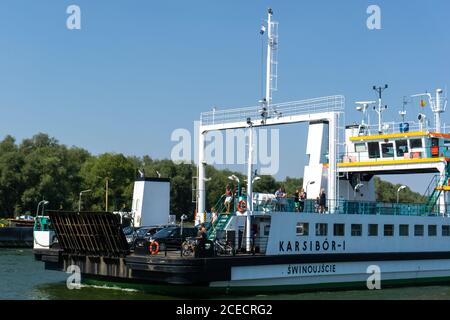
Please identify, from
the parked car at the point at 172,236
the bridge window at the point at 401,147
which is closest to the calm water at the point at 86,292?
the parked car at the point at 172,236

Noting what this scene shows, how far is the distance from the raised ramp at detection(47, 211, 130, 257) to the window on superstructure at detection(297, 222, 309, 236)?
6.53m

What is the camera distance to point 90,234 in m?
25.5

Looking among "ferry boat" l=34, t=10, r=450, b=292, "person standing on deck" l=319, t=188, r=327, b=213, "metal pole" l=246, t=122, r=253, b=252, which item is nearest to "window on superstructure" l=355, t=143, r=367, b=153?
"ferry boat" l=34, t=10, r=450, b=292

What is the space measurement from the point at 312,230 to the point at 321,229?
21.7 inches

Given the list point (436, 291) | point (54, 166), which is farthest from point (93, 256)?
point (54, 166)

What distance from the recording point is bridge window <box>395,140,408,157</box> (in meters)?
31.9

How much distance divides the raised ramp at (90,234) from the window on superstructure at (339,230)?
27.3 feet

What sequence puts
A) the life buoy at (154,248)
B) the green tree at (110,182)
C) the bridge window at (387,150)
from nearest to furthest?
the life buoy at (154,248), the bridge window at (387,150), the green tree at (110,182)

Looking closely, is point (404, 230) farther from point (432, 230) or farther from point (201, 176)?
point (201, 176)

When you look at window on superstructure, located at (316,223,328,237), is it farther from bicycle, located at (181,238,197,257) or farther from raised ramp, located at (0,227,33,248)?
raised ramp, located at (0,227,33,248)

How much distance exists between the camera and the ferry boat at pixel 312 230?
2420 centimetres

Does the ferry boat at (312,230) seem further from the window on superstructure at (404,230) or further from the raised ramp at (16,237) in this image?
the raised ramp at (16,237)

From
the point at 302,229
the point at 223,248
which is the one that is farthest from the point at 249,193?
the point at 302,229
